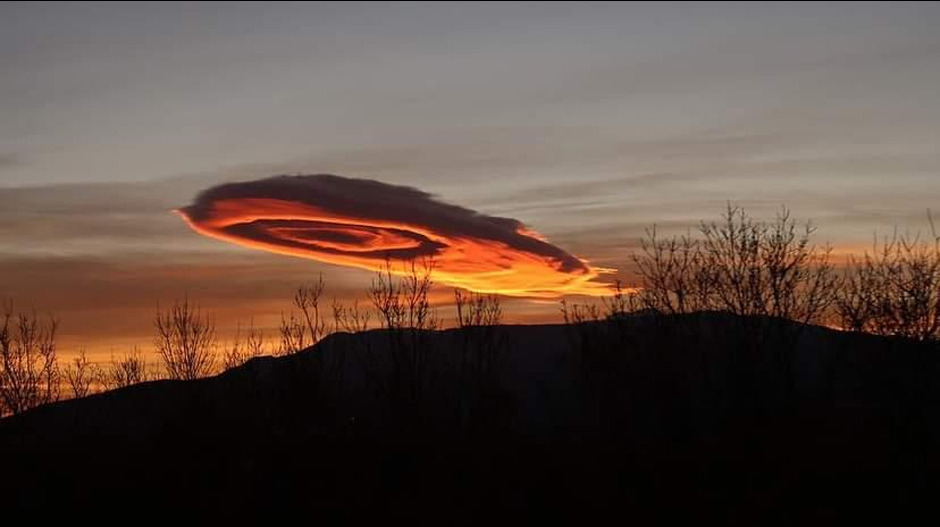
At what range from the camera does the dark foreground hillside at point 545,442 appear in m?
23.4

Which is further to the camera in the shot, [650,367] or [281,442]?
[650,367]

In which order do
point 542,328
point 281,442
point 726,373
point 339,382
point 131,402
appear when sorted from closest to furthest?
point 281,442
point 726,373
point 339,382
point 131,402
point 542,328

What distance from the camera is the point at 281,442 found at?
28.2 m

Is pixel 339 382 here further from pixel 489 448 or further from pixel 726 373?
pixel 726 373

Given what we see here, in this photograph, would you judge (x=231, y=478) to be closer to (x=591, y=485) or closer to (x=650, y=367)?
(x=591, y=485)

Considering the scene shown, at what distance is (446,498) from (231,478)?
16.6ft

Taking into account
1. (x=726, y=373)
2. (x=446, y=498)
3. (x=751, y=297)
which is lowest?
(x=446, y=498)

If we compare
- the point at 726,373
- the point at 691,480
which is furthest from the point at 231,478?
the point at 726,373

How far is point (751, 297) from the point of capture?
33.9 m

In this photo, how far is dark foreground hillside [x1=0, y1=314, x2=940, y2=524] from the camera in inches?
923

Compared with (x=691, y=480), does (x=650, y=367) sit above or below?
above

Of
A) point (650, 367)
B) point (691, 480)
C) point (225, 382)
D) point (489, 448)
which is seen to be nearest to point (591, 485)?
point (691, 480)

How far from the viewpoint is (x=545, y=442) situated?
30750 mm

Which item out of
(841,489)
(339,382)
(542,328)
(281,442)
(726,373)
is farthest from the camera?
(542,328)
